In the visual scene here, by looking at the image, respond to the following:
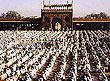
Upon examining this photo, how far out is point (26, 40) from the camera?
27.3 m

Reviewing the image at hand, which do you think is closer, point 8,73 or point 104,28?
point 8,73

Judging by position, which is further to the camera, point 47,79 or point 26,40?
point 26,40

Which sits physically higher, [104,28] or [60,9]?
[60,9]

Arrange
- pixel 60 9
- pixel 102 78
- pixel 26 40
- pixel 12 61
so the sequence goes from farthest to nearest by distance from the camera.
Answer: pixel 60 9 → pixel 26 40 → pixel 12 61 → pixel 102 78

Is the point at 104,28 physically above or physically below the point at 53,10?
below

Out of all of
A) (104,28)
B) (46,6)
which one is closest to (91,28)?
(104,28)

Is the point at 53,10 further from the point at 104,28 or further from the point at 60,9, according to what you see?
the point at 104,28

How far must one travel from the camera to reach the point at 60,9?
40.5m

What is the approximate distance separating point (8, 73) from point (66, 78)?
3.90m

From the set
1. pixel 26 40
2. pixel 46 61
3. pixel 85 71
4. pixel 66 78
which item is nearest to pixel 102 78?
pixel 85 71

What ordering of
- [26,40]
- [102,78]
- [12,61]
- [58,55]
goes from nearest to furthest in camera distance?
[102,78], [12,61], [58,55], [26,40]

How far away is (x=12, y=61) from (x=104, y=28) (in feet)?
92.7

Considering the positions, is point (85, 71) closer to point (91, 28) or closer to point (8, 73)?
point (8, 73)

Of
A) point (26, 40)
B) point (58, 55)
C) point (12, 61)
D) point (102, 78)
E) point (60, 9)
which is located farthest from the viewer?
point (60, 9)
